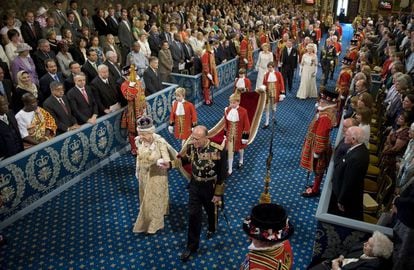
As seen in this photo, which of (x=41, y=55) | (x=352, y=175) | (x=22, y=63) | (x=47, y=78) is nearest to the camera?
(x=352, y=175)

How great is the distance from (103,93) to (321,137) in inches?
157

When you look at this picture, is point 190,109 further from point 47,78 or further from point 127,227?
point 47,78

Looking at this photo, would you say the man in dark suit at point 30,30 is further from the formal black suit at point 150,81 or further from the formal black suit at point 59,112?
the formal black suit at point 59,112

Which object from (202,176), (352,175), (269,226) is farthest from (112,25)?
(269,226)

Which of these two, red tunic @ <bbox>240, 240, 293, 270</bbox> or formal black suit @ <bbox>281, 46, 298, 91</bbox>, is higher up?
formal black suit @ <bbox>281, 46, 298, 91</bbox>

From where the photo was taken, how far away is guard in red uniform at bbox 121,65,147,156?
6.73 meters

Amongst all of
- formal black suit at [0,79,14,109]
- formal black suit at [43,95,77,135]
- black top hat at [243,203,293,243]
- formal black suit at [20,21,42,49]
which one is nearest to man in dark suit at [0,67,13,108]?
formal black suit at [0,79,14,109]

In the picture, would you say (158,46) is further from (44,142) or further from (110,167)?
(44,142)

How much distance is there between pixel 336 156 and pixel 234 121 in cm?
204

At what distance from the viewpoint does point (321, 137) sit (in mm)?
5555

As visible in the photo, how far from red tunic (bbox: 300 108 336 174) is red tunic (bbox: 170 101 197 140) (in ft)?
7.01

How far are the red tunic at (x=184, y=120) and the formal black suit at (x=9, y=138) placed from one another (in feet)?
8.47

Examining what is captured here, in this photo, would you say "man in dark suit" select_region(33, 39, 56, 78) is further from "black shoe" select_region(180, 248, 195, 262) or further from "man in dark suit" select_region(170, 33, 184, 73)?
"black shoe" select_region(180, 248, 195, 262)

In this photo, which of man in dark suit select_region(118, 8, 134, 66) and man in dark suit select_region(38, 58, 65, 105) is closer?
man in dark suit select_region(38, 58, 65, 105)
